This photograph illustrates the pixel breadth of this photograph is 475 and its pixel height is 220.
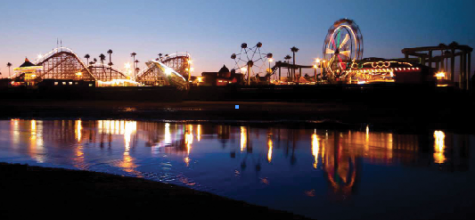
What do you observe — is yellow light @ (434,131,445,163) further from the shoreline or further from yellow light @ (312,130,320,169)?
yellow light @ (312,130,320,169)

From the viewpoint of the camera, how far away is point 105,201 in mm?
5336

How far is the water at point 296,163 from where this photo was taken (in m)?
6.55

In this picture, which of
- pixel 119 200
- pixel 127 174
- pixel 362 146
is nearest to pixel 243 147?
pixel 362 146

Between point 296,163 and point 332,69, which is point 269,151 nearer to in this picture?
point 296,163

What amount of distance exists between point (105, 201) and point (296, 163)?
5464 mm

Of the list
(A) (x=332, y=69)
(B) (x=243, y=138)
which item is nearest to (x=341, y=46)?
(A) (x=332, y=69)

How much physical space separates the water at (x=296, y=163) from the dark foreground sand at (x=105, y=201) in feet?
3.27

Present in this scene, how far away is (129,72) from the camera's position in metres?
87.5

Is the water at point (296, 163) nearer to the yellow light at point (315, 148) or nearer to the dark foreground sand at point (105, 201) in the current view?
the yellow light at point (315, 148)

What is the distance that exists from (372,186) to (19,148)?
32.2 feet

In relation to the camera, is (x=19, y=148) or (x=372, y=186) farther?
(x=19, y=148)

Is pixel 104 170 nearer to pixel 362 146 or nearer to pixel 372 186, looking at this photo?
pixel 372 186

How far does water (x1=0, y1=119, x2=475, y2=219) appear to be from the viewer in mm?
6547

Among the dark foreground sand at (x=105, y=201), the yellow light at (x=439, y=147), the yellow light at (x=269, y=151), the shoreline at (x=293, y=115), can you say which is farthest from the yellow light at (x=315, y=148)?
the shoreline at (x=293, y=115)
